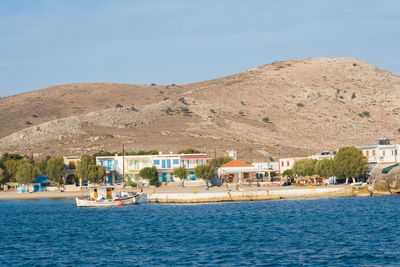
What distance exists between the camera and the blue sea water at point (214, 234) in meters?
35.5

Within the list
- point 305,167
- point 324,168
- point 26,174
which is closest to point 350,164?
point 324,168

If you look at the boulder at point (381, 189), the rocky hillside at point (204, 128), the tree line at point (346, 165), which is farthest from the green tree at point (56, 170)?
the boulder at point (381, 189)

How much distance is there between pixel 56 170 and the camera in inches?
4131

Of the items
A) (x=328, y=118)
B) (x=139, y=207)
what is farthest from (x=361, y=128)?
(x=139, y=207)

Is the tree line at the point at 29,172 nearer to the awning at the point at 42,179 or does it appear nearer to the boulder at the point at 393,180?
the awning at the point at 42,179

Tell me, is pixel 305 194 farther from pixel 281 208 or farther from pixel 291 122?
pixel 291 122

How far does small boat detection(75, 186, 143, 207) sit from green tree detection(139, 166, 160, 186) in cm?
2045

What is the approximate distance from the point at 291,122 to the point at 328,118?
45.2 feet

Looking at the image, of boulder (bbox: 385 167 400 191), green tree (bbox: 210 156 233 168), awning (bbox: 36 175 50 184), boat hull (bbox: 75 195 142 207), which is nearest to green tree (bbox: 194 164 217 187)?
green tree (bbox: 210 156 233 168)

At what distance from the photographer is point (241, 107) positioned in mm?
192625

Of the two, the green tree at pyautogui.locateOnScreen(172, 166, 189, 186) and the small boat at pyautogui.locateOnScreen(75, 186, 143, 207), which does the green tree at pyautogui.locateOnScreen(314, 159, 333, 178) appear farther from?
the small boat at pyautogui.locateOnScreen(75, 186, 143, 207)

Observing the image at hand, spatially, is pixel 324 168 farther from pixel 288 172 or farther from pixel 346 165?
pixel 288 172

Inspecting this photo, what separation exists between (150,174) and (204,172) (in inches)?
360

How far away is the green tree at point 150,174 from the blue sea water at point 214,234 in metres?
27.4
